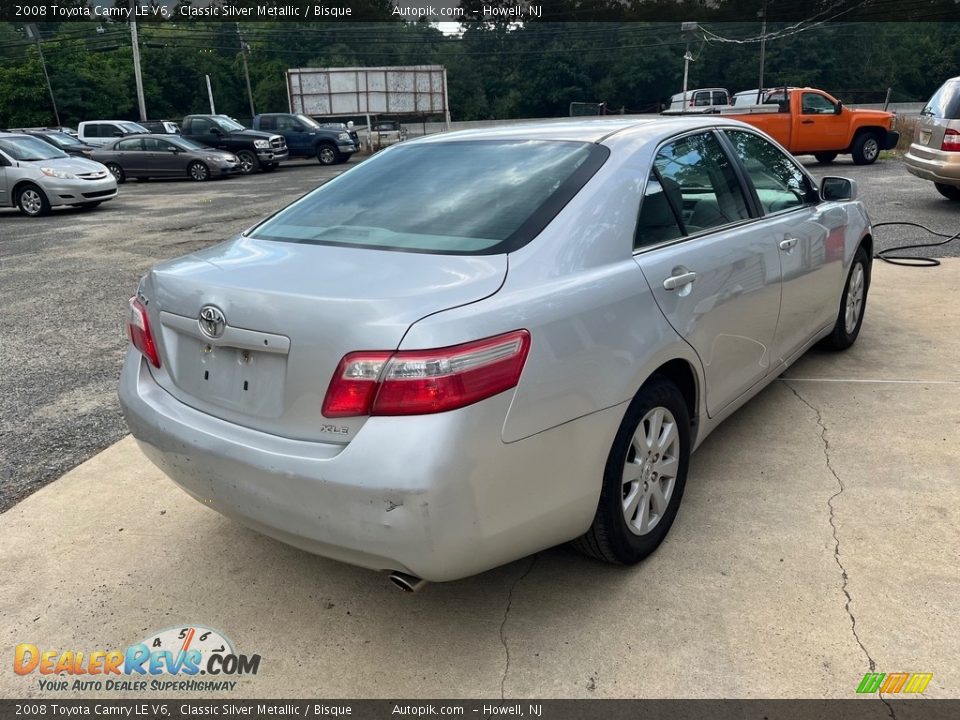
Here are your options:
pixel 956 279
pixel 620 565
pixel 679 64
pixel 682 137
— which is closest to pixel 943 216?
pixel 956 279

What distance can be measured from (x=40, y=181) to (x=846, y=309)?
14.0 m

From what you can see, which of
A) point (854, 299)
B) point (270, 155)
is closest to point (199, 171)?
point (270, 155)

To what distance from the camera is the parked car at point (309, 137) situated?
25.6 metres

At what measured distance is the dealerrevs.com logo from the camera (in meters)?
2.37

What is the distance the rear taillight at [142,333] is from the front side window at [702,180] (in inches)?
77.7

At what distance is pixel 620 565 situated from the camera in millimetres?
2750

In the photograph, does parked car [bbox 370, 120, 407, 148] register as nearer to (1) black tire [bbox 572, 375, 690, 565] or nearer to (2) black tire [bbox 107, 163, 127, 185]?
(2) black tire [bbox 107, 163, 127, 185]

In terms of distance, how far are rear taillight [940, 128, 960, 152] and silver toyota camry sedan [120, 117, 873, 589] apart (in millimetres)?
8502

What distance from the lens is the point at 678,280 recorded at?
279 centimetres

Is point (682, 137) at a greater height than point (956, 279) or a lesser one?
greater

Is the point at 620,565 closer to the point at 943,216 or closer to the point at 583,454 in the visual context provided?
the point at 583,454

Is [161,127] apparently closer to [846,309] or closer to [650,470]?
[846,309]

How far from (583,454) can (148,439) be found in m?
1.46

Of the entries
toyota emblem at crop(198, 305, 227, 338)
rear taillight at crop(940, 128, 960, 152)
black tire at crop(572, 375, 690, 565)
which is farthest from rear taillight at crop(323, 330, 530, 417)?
rear taillight at crop(940, 128, 960, 152)
